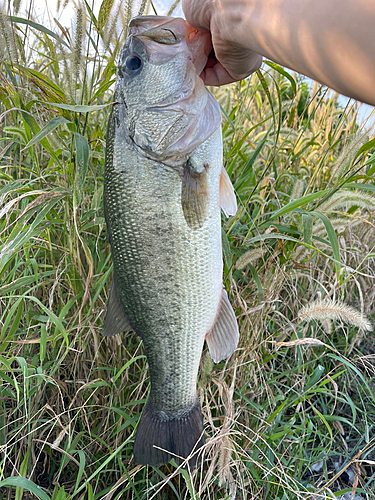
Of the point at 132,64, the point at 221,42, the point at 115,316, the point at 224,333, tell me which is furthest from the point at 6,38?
the point at 224,333

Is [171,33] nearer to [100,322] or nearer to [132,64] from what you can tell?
[132,64]

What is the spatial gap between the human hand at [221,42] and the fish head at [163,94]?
7cm

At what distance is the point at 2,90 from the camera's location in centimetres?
180

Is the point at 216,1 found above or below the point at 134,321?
above

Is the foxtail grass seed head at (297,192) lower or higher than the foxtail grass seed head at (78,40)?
lower

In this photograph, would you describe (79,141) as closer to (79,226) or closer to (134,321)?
(79,226)

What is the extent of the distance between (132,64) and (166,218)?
1.85 feet

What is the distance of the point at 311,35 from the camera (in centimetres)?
89

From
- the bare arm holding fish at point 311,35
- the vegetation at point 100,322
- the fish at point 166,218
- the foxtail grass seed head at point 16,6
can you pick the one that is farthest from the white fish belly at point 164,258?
the foxtail grass seed head at point 16,6

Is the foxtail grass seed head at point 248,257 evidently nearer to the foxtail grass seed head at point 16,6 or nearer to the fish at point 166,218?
the fish at point 166,218

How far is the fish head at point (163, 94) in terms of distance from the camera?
4.30ft

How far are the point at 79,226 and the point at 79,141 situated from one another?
420 millimetres

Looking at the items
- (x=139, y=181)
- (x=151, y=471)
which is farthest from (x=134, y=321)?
(x=151, y=471)

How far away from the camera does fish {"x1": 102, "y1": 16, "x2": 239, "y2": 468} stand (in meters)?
1.28
